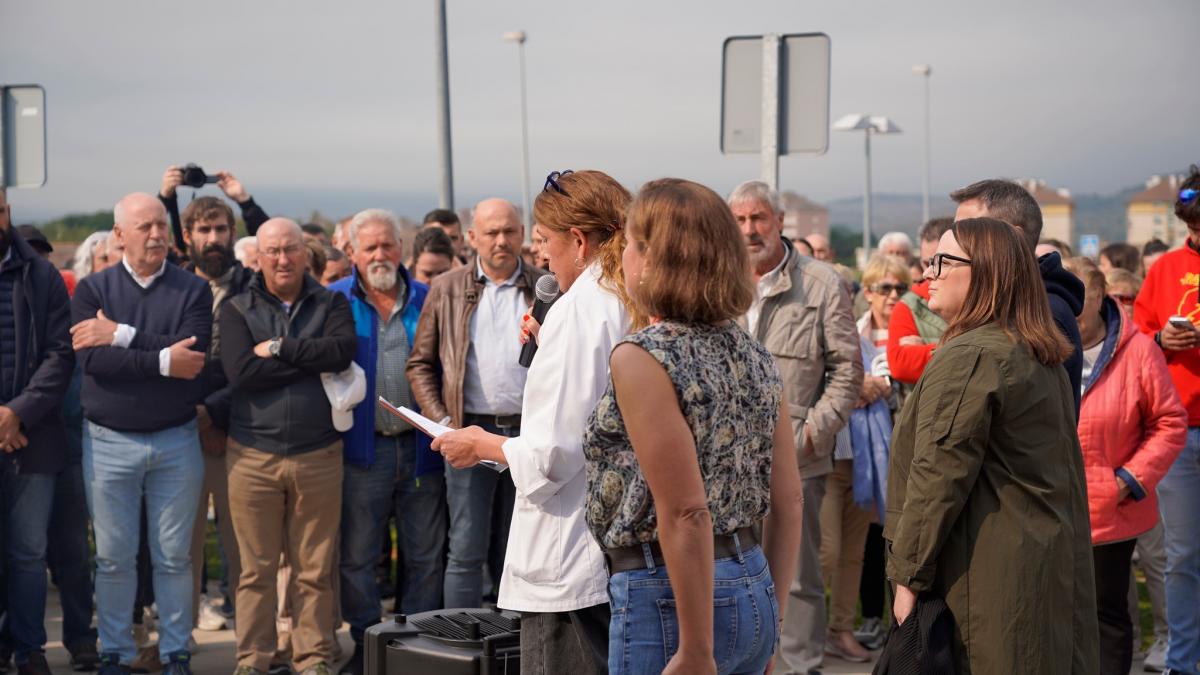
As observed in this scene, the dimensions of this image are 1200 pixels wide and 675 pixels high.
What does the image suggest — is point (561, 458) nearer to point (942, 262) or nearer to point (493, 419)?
point (942, 262)

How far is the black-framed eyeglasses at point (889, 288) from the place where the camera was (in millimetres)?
7672

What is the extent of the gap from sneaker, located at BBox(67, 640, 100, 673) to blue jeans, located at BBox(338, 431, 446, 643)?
1354 mm

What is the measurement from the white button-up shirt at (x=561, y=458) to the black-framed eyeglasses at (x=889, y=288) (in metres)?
4.66

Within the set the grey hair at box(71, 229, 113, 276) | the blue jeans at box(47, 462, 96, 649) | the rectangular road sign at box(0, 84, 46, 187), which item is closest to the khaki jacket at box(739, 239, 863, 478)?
the blue jeans at box(47, 462, 96, 649)

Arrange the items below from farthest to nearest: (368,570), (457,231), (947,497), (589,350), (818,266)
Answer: (457,231), (368,570), (818,266), (947,497), (589,350)

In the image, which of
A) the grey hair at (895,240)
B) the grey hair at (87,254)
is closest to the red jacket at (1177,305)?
the grey hair at (895,240)

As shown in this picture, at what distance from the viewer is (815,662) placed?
20.7 feet

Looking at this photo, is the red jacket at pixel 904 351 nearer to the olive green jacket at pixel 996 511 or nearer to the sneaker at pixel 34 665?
the olive green jacket at pixel 996 511

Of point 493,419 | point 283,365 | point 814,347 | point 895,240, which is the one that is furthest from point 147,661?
point 895,240

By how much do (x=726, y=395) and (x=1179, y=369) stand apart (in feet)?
14.1

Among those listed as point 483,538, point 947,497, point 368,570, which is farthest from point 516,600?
point 368,570

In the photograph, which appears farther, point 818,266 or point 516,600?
point 818,266

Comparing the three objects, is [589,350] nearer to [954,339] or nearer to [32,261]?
[954,339]

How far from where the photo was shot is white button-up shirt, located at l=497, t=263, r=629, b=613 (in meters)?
3.19
